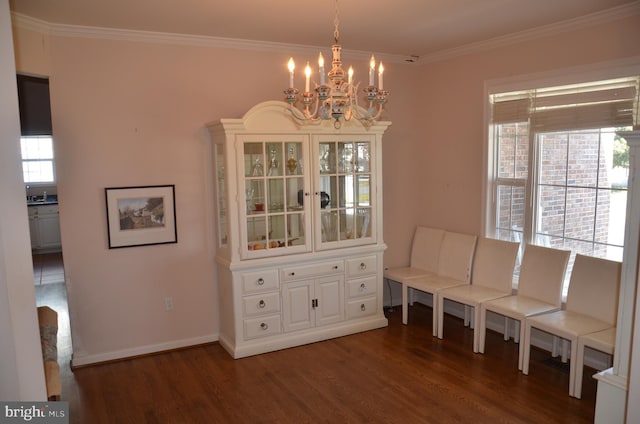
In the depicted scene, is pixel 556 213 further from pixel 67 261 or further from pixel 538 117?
pixel 67 261

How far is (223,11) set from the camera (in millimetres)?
3316

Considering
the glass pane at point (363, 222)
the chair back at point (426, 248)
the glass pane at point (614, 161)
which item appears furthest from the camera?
the chair back at point (426, 248)

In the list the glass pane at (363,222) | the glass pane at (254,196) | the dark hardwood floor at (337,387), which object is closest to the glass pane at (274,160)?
the glass pane at (254,196)

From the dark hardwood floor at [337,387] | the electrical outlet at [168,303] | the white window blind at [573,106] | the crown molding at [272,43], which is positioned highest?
the crown molding at [272,43]

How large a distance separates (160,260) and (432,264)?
2.65m

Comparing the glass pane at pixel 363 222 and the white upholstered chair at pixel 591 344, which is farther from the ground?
the glass pane at pixel 363 222

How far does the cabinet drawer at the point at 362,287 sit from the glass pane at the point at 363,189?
0.73 metres

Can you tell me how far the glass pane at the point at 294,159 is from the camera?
4.20 m

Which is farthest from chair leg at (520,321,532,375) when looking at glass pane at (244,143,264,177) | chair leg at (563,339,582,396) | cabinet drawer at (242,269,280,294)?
glass pane at (244,143,264,177)

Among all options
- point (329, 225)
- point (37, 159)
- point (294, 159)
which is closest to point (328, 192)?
point (329, 225)

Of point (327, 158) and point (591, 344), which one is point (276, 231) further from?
point (591, 344)

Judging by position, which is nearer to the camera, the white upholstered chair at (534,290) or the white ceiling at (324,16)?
the white ceiling at (324,16)

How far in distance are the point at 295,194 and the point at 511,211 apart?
1985mm

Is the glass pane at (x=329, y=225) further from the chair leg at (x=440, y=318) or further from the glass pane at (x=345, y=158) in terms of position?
the chair leg at (x=440, y=318)
